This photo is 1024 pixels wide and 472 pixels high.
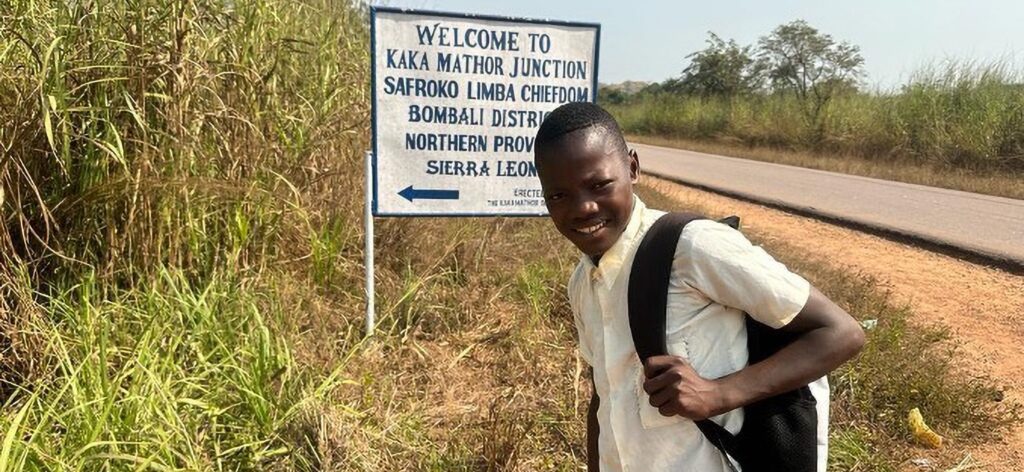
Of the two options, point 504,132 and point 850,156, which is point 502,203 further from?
point 850,156

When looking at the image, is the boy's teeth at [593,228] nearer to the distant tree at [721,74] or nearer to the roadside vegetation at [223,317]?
the roadside vegetation at [223,317]

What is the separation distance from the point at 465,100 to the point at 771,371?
2.50m

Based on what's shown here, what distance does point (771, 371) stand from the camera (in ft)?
3.66

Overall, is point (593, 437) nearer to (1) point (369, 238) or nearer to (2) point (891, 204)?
(1) point (369, 238)

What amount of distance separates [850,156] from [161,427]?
648 inches

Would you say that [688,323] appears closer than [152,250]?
Yes

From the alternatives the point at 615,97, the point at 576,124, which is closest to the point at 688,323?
the point at 576,124

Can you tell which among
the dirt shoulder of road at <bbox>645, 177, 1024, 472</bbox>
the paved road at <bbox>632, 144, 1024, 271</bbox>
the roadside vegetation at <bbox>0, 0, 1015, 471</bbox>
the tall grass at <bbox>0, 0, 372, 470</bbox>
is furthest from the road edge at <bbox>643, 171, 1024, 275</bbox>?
the tall grass at <bbox>0, 0, 372, 470</bbox>

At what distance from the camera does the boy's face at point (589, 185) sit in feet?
4.02

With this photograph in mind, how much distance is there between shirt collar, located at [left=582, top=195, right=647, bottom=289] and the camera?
1.24 m

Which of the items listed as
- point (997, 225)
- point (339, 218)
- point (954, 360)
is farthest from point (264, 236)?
point (997, 225)

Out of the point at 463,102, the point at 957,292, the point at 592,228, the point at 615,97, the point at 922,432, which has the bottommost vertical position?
the point at 922,432

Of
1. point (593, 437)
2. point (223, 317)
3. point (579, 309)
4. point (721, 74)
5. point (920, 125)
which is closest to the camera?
point (579, 309)

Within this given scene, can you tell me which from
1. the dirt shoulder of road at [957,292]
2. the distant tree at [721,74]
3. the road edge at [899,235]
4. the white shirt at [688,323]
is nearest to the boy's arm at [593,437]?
the white shirt at [688,323]
